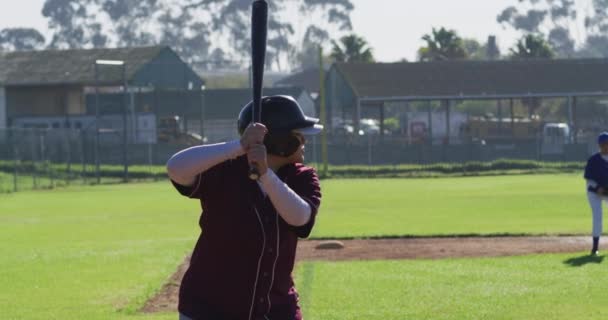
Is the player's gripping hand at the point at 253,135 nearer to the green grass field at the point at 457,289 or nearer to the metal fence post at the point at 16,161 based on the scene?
the green grass field at the point at 457,289

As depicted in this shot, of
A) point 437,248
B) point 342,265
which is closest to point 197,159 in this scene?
point 342,265

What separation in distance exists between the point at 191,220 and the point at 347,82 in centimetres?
4990

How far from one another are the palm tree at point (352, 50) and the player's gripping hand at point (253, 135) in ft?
303

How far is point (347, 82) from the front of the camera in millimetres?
76938


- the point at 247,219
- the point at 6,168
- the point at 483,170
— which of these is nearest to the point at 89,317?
the point at 247,219

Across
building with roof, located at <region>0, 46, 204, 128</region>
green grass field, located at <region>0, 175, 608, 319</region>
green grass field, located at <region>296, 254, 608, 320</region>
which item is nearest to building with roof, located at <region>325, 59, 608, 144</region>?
building with roof, located at <region>0, 46, 204, 128</region>

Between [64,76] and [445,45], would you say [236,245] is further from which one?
[445,45]

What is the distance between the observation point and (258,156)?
5102 millimetres

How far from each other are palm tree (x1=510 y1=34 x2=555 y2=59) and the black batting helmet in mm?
95807

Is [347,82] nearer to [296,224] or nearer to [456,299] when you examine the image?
[456,299]

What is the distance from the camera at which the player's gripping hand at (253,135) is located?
514 cm

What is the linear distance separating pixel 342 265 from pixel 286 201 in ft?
39.2

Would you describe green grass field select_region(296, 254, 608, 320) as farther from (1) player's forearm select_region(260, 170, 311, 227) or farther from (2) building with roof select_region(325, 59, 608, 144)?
(2) building with roof select_region(325, 59, 608, 144)

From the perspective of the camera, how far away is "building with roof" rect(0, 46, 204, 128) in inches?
2943
